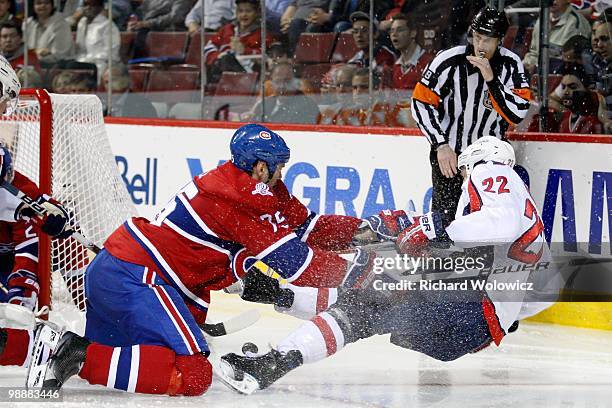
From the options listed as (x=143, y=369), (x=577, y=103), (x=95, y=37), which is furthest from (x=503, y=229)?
(x=95, y=37)

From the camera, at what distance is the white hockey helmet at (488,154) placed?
391 centimetres

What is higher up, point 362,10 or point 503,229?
point 362,10

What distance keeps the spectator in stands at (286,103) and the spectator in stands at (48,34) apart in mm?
1253

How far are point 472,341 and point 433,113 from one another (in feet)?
4.44

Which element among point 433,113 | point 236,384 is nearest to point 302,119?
point 433,113

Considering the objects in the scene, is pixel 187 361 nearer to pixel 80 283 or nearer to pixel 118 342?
A: pixel 118 342

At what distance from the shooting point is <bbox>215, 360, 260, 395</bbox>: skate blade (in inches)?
139

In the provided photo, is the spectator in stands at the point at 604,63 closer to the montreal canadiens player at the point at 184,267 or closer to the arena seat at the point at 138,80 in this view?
the montreal canadiens player at the point at 184,267

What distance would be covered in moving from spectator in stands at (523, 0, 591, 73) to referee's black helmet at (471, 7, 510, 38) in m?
0.30

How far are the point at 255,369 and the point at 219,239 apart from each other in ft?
1.24

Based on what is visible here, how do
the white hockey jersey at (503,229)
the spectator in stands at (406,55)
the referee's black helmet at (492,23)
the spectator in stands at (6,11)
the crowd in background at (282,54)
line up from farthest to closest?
the spectator in stands at (6,11) < the spectator in stands at (406,55) < the crowd in background at (282,54) < the referee's black helmet at (492,23) < the white hockey jersey at (503,229)

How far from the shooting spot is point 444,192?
4910 millimetres

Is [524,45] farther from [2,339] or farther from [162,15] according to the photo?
[2,339]

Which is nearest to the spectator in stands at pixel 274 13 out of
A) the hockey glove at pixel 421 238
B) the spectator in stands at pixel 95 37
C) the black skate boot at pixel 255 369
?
the spectator in stands at pixel 95 37
